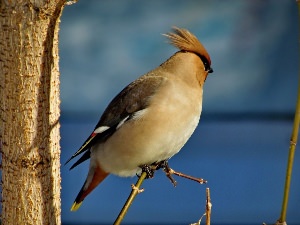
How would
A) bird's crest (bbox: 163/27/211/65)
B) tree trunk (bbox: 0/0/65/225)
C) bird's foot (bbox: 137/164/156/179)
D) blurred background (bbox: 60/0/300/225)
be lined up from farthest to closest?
blurred background (bbox: 60/0/300/225), bird's foot (bbox: 137/164/156/179), bird's crest (bbox: 163/27/211/65), tree trunk (bbox: 0/0/65/225)

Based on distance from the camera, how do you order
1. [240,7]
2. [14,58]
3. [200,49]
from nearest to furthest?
[14,58] → [200,49] → [240,7]

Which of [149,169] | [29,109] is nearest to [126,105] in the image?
[149,169]

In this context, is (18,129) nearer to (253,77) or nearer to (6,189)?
(6,189)

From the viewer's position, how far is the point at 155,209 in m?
5.43

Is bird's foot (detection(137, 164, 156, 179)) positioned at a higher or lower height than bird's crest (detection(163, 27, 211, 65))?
lower

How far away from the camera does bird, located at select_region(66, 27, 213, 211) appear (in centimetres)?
281

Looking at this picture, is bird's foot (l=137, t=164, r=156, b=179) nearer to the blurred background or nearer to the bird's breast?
the bird's breast

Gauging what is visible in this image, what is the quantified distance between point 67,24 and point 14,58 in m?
3.55

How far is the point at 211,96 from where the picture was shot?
5.34m

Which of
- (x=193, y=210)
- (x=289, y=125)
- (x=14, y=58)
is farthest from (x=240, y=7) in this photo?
(x=14, y=58)

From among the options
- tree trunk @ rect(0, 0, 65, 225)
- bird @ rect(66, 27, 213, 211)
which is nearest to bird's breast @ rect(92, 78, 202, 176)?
bird @ rect(66, 27, 213, 211)

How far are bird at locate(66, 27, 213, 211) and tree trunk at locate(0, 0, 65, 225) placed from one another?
889mm

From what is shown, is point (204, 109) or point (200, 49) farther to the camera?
point (204, 109)

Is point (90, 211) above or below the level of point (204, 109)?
below
